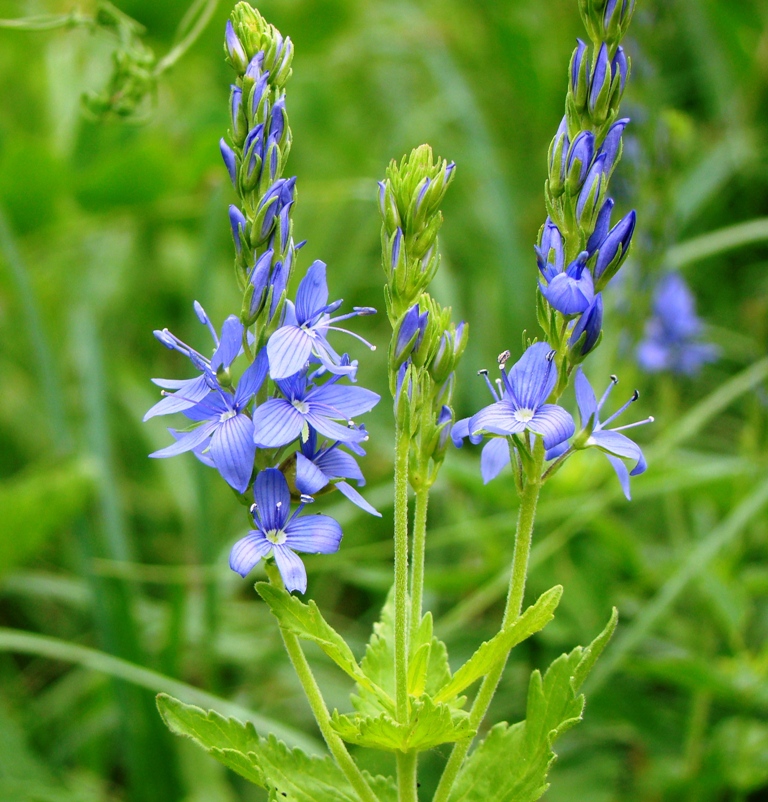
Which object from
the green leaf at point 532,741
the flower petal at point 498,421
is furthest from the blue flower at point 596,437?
the green leaf at point 532,741

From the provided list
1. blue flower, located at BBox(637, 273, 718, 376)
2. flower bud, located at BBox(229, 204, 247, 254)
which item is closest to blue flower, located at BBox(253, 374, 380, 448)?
flower bud, located at BBox(229, 204, 247, 254)

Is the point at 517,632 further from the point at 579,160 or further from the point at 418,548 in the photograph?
the point at 579,160

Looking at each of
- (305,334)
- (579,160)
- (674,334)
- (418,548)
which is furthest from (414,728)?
(674,334)

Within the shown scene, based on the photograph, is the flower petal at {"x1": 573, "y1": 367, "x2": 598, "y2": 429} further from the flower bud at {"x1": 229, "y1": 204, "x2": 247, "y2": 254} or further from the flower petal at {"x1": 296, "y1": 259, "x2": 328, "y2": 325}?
the flower bud at {"x1": 229, "y1": 204, "x2": 247, "y2": 254}

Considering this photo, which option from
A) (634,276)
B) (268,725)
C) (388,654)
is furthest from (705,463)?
(388,654)

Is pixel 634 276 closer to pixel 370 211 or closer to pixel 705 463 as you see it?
pixel 705 463

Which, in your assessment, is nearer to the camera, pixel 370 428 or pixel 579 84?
pixel 579 84
